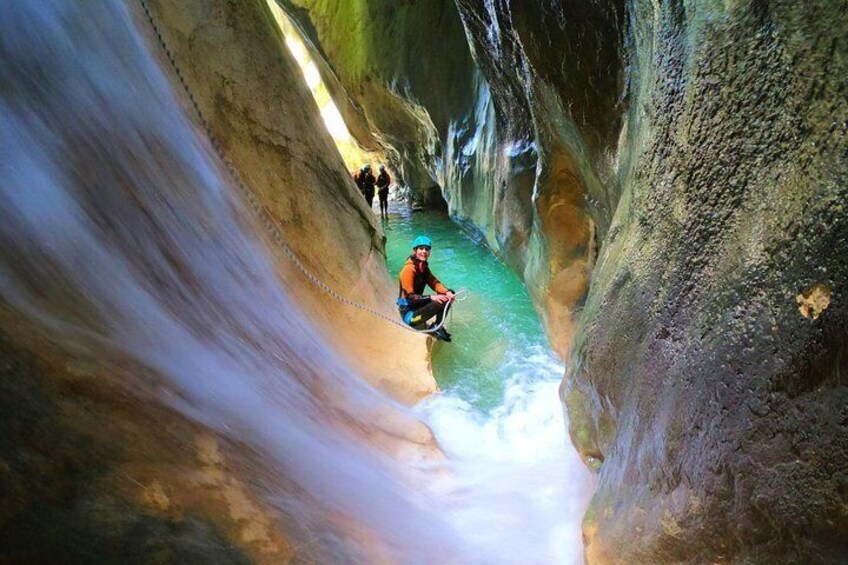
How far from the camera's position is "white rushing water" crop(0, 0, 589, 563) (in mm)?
2059

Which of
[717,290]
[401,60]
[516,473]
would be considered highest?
[401,60]

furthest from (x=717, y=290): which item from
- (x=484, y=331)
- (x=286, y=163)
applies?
(x=484, y=331)

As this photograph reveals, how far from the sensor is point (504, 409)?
5551 mm

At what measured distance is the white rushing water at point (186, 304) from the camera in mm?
2059

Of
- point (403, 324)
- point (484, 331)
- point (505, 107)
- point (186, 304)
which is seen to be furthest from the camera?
point (505, 107)

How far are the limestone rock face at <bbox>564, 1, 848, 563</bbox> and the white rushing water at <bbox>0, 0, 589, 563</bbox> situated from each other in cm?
115

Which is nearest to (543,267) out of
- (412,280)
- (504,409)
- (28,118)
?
(412,280)

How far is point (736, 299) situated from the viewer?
6.25ft

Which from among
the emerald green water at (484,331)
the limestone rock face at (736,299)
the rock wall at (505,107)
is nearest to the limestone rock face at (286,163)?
the emerald green water at (484,331)

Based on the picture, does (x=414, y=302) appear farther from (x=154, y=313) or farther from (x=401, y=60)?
(x=401, y=60)

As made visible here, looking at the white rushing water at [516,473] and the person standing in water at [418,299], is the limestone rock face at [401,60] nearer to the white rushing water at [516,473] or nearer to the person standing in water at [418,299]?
the person standing in water at [418,299]

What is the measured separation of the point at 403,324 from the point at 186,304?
12.1 feet

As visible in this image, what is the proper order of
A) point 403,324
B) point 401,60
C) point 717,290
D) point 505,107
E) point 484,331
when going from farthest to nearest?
point 401,60 < point 505,107 < point 484,331 < point 403,324 < point 717,290

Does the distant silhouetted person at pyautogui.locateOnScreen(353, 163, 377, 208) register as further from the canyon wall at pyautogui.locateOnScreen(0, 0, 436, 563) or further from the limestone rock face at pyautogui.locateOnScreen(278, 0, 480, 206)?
the canyon wall at pyautogui.locateOnScreen(0, 0, 436, 563)
